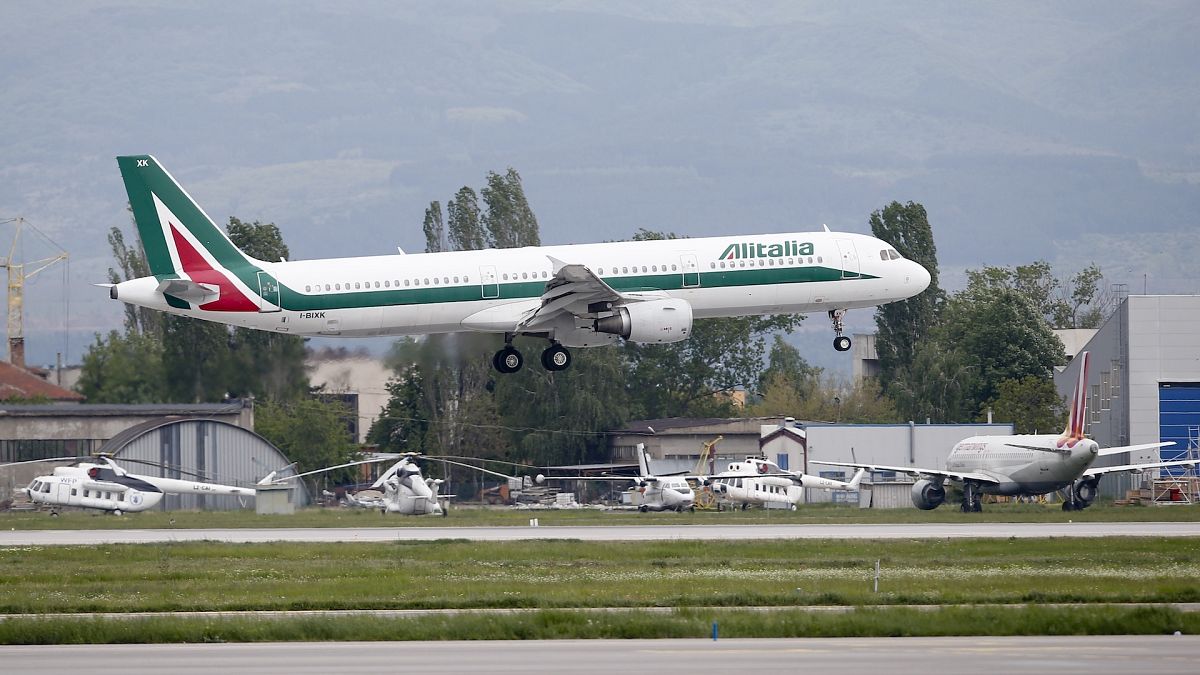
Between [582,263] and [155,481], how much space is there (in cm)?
3122

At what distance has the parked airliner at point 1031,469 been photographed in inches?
2493

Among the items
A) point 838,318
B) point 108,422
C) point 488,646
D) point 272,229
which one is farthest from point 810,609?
point 272,229

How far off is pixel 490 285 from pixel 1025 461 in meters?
24.7

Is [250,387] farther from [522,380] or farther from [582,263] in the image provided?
[522,380]

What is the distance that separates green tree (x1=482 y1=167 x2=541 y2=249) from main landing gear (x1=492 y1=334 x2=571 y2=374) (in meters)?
54.7

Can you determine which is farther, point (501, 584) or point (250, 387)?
point (250, 387)

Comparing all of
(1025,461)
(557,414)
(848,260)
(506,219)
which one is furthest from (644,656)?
(506,219)

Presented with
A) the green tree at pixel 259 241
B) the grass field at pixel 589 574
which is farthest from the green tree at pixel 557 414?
the grass field at pixel 589 574

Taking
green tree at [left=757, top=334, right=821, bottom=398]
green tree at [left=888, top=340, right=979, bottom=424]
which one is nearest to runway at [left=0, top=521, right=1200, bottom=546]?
green tree at [left=888, top=340, right=979, bottom=424]

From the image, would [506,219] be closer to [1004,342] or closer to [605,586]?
[1004,342]

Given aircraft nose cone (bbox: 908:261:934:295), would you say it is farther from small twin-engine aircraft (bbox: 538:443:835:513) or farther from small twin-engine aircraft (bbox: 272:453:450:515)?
small twin-engine aircraft (bbox: 272:453:450:515)

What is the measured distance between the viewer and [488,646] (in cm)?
2403

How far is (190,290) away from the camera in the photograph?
1948 inches

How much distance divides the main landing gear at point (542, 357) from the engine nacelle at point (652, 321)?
265cm
